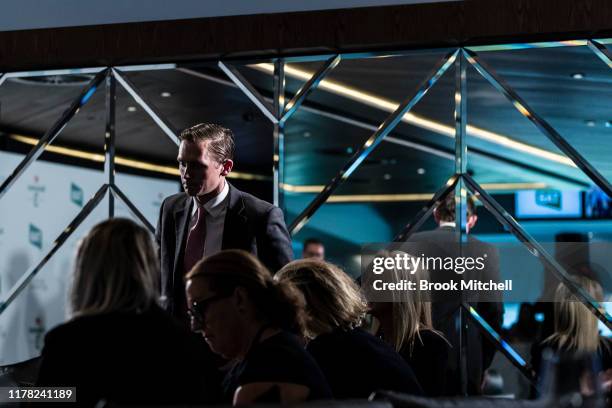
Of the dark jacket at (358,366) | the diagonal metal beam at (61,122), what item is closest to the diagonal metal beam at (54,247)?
the diagonal metal beam at (61,122)

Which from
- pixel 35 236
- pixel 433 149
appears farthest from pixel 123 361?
pixel 433 149

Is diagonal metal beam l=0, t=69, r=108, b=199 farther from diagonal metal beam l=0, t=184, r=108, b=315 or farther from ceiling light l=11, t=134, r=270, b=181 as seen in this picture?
ceiling light l=11, t=134, r=270, b=181

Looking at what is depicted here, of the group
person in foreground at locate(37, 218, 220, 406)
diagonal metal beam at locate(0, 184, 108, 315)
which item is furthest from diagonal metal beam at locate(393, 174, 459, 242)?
person in foreground at locate(37, 218, 220, 406)

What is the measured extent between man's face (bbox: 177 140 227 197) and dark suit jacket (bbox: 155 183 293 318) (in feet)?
0.31

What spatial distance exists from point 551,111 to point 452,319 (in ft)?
14.1

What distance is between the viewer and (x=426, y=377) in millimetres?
3094

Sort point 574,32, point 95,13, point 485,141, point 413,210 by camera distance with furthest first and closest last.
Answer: point 413,210 < point 485,141 < point 95,13 < point 574,32

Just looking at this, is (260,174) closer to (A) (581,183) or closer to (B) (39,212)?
(B) (39,212)

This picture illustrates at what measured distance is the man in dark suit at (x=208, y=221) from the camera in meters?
3.31

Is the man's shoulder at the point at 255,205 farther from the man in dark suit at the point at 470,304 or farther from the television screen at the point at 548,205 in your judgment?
the television screen at the point at 548,205

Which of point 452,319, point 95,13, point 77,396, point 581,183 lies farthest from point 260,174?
point 581,183

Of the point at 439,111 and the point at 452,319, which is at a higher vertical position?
the point at 439,111

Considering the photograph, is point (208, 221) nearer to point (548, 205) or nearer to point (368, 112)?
point (368, 112)

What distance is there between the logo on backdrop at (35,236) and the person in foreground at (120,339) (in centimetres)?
594
